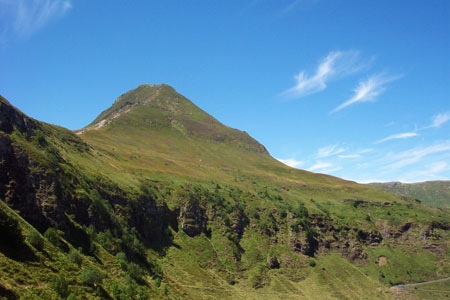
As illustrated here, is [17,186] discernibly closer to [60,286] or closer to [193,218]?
[60,286]

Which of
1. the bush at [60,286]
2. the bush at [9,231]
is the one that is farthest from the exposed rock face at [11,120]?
the bush at [60,286]

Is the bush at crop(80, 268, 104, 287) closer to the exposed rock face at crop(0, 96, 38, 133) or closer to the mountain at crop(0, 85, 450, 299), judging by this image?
the mountain at crop(0, 85, 450, 299)

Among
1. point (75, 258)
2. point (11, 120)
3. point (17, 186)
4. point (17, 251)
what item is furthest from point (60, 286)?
point (11, 120)

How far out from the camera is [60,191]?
63000 millimetres

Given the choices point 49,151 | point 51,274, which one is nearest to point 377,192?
point 49,151

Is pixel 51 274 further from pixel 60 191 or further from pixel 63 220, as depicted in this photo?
pixel 60 191

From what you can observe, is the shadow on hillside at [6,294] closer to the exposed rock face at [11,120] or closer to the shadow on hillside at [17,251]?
the shadow on hillside at [17,251]

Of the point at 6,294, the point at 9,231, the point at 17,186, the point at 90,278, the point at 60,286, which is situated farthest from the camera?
the point at 17,186

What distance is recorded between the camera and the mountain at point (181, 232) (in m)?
44.7

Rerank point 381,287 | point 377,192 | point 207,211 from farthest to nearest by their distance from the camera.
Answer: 1. point 377,192
2. point 207,211
3. point 381,287

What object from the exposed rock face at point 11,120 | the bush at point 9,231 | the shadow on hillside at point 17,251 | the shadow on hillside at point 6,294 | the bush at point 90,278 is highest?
the exposed rock face at point 11,120

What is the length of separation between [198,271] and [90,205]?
1326 inches

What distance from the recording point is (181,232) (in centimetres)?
10419

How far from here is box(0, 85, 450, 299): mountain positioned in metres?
44.7
